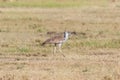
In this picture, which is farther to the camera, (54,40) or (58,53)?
(54,40)

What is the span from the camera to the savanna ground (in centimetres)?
1227

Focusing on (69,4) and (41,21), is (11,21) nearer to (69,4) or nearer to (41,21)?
(41,21)

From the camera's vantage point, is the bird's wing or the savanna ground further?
the bird's wing

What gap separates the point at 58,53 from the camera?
52.9ft

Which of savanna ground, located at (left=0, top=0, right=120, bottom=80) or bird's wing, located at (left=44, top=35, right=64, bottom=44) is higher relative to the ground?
bird's wing, located at (left=44, top=35, right=64, bottom=44)

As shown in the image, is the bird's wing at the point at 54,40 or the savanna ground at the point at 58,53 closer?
the savanna ground at the point at 58,53

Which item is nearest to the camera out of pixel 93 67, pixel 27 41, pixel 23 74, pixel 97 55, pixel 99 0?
pixel 23 74

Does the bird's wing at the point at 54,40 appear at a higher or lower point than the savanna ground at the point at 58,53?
higher

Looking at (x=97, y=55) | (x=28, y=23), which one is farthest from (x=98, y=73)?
(x=28, y=23)

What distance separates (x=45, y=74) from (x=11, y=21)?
16.2m

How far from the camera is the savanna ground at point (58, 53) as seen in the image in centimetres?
1227

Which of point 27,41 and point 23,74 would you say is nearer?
point 23,74

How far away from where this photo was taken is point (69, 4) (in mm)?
43125

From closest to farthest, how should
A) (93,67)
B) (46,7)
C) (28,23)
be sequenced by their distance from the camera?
(93,67), (28,23), (46,7)
